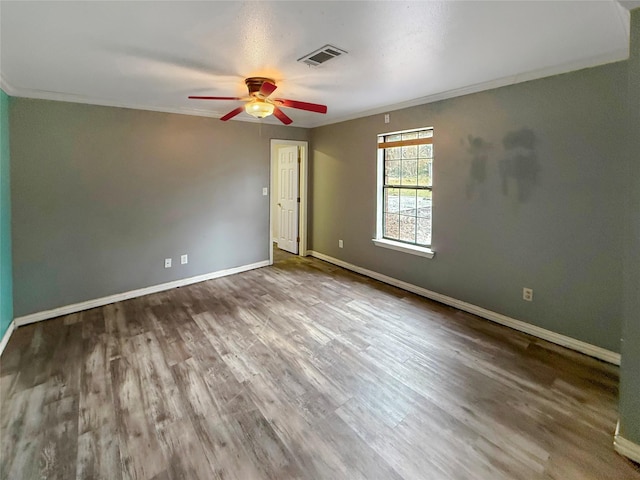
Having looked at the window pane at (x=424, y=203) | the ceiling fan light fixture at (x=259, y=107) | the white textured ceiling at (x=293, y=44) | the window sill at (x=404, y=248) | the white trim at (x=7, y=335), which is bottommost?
the white trim at (x=7, y=335)

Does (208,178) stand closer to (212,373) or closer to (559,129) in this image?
(212,373)

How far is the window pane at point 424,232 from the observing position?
4.18m

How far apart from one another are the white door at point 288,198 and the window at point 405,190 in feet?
6.50

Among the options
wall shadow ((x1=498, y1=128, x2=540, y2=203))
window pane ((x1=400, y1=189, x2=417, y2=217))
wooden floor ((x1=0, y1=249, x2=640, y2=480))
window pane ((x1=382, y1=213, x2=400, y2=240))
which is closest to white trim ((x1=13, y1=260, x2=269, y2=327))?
wooden floor ((x1=0, y1=249, x2=640, y2=480))

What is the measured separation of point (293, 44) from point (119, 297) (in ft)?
11.7

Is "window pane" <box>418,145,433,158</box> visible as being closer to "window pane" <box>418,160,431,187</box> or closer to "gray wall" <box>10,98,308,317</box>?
"window pane" <box>418,160,431,187</box>

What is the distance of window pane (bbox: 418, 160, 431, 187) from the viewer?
13.5 feet

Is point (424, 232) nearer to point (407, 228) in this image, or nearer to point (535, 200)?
point (407, 228)

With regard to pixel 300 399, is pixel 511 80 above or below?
above

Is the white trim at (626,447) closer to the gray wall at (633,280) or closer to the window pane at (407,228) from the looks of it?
the gray wall at (633,280)

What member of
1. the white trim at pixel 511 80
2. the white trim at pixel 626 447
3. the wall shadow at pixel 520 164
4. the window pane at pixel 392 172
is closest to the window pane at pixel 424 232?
the window pane at pixel 392 172

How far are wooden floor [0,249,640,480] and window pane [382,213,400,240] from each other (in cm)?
134

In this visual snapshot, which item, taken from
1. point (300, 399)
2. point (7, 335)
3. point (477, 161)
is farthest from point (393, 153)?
Result: point (7, 335)

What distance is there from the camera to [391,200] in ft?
15.3
